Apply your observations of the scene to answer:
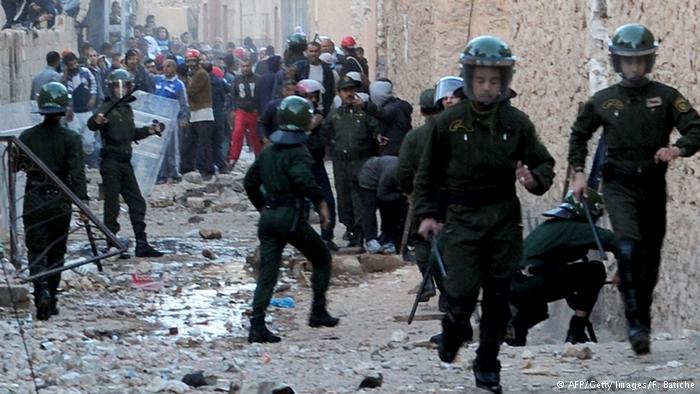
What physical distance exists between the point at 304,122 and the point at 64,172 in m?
1.87

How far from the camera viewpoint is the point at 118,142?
43.4ft

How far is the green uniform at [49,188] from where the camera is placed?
1034 centimetres

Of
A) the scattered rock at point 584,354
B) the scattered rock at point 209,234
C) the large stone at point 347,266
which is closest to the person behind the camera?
the scattered rock at point 584,354

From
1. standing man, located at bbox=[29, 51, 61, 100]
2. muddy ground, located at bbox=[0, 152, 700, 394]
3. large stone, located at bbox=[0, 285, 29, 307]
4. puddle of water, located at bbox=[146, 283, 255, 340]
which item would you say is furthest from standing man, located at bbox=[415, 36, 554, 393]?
standing man, located at bbox=[29, 51, 61, 100]

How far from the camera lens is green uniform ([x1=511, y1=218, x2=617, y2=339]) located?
29.1 feet

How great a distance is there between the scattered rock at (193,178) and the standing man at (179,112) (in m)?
0.11

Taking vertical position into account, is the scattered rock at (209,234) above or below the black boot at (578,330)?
below

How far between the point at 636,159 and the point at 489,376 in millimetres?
1328

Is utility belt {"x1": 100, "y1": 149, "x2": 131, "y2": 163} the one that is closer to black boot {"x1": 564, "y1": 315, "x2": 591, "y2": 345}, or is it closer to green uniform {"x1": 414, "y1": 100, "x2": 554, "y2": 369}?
black boot {"x1": 564, "y1": 315, "x2": 591, "y2": 345}

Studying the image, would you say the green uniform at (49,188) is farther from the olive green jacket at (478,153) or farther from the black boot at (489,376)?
the black boot at (489,376)

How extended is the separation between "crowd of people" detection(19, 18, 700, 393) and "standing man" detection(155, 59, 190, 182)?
5.15 m

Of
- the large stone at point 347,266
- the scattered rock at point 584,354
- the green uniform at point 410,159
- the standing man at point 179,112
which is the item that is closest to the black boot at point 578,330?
the green uniform at point 410,159

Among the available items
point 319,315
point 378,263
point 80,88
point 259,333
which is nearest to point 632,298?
point 259,333

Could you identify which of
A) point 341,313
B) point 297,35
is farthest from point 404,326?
point 297,35
